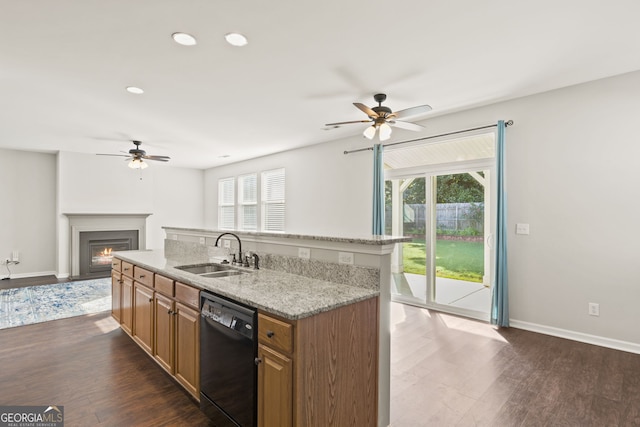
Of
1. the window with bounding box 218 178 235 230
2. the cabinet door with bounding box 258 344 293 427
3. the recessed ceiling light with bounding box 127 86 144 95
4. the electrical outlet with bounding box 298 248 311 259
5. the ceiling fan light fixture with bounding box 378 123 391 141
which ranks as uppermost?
the recessed ceiling light with bounding box 127 86 144 95

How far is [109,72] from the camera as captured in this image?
317 centimetres

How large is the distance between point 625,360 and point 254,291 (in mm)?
3531

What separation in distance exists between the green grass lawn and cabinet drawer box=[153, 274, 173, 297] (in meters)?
3.62

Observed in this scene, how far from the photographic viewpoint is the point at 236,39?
2625mm

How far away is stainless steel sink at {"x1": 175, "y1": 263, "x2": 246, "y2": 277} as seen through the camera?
273 centimetres

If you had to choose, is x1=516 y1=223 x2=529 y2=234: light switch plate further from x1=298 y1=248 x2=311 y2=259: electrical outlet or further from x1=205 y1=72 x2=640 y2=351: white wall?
x1=298 y1=248 x2=311 y2=259: electrical outlet

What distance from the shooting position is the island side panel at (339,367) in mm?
1531

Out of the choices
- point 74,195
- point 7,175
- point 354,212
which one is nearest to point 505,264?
point 354,212

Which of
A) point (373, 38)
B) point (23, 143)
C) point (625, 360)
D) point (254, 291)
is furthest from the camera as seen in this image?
point (23, 143)

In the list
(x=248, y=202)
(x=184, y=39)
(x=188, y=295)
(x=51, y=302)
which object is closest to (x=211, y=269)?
(x=188, y=295)

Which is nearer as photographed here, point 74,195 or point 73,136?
point 73,136

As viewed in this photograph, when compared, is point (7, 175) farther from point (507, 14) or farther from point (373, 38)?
point (507, 14)

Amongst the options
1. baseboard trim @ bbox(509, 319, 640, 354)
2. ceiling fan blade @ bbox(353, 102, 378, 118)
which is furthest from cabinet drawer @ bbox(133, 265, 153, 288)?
baseboard trim @ bbox(509, 319, 640, 354)

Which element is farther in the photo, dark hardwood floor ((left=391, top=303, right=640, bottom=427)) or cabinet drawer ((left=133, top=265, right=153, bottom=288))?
cabinet drawer ((left=133, top=265, right=153, bottom=288))
